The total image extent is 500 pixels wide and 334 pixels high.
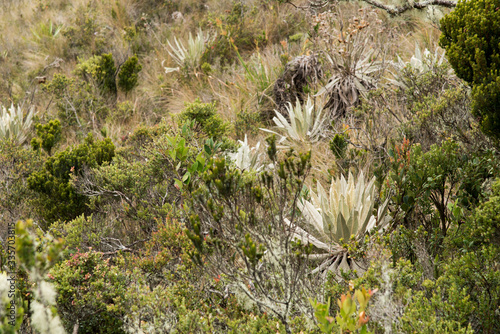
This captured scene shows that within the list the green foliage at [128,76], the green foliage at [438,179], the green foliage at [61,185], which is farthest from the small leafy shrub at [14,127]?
the green foliage at [438,179]

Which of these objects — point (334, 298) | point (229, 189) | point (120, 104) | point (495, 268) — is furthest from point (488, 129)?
point (120, 104)

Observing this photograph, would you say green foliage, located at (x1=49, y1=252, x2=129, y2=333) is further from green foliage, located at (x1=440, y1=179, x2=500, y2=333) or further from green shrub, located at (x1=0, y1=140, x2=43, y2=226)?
green foliage, located at (x1=440, y1=179, x2=500, y2=333)

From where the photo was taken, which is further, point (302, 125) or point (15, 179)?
point (302, 125)

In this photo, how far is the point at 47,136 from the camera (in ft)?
16.6

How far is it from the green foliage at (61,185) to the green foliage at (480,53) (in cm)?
353

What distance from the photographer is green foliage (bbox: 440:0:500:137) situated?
8.34ft

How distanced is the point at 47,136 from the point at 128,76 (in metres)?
2.49

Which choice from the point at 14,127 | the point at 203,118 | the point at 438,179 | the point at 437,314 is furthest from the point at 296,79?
the point at 437,314

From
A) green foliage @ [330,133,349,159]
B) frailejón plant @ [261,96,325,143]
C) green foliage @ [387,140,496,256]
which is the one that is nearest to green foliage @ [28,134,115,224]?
frailejón plant @ [261,96,325,143]

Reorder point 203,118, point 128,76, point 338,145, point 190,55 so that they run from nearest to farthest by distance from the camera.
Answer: point 338,145, point 203,118, point 128,76, point 190,55

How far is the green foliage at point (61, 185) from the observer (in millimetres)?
4031

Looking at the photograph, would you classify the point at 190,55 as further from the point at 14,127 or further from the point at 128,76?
the point at 14,127

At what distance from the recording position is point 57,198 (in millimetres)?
4105

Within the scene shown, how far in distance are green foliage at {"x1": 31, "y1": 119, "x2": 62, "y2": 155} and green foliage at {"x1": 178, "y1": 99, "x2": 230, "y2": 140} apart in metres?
1.88
